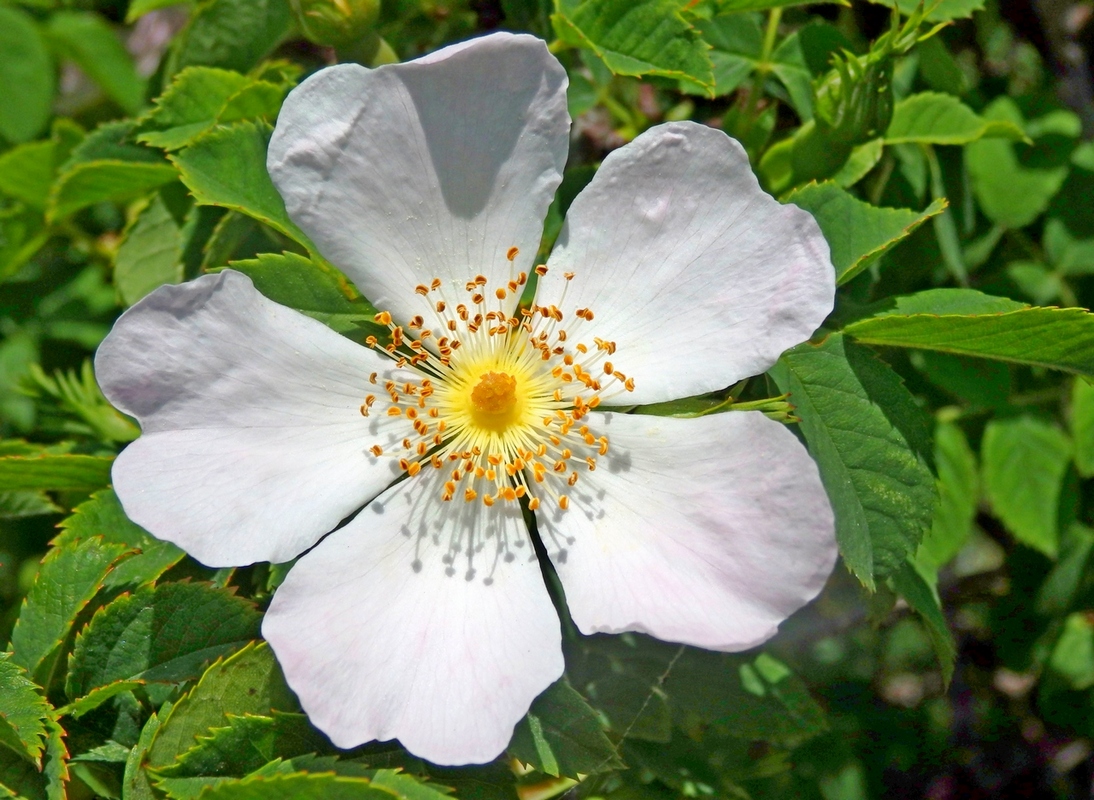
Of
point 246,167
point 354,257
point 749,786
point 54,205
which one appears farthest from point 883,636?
point 54,205

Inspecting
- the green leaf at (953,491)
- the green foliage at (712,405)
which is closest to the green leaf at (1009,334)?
the green foliage at (712,405)

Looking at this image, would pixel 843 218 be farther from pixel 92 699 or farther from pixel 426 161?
pixel 92 699

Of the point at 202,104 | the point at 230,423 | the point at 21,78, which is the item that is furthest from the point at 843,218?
the point at 21,78

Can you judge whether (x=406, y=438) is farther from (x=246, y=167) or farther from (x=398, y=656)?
(x=246, y=167)

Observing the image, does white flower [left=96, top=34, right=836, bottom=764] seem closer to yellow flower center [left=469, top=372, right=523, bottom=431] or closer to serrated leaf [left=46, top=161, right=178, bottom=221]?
yellow flower center [left=469, top=372, right=523, bottom=431]

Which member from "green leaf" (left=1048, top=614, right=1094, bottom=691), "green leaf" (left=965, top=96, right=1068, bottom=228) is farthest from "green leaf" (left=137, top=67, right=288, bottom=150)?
"green leaf" (left=1048, top=614, right=1094, bottom=691)

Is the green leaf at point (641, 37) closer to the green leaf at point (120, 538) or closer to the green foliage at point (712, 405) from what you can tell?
the green foliage at point (712, 405)
